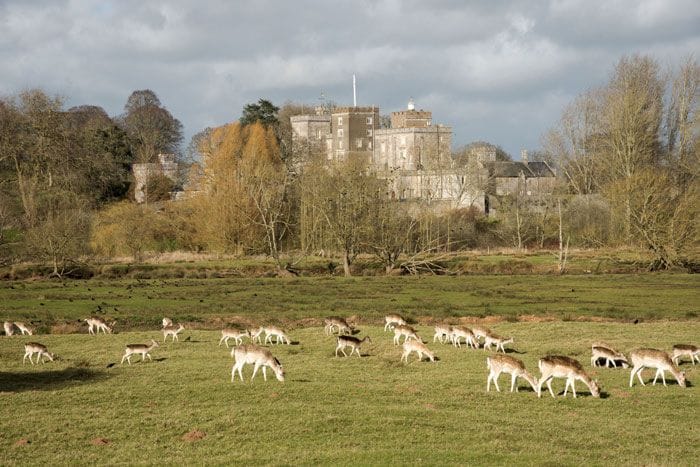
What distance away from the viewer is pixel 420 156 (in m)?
142

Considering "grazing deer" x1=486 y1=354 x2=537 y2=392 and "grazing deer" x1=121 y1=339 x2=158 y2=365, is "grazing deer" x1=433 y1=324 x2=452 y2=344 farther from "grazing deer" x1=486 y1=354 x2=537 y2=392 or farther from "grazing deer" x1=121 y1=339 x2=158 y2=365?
"grazing deer" x1=121 y1=339 x2=158 y2=365

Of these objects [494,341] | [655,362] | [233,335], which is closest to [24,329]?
[233,335]

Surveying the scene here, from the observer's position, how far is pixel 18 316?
46.7 meters

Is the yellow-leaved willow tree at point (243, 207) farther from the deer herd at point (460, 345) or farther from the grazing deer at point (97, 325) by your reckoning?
the deer herd at point (460, 345)

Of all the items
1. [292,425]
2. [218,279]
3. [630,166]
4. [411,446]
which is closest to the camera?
[411,446]

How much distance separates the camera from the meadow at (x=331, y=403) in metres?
19.5

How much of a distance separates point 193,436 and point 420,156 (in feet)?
406

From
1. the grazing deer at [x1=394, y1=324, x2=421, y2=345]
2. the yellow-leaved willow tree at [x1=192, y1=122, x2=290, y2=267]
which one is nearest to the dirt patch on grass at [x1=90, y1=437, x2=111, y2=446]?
the grazing deer at [x1=394, y1=324, x2=421, y2=345]

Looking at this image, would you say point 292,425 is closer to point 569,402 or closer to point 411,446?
point 411,446

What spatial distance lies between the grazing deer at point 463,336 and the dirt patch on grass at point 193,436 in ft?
52.2

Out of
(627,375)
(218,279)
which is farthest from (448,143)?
(627,375)

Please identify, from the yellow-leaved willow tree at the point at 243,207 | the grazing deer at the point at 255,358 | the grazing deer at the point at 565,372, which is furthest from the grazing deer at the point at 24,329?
the yellow-leaved willow tree at the point at 243,207

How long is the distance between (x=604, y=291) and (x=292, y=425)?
43.8 meters

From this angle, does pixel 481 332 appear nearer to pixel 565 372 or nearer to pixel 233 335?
pixel 565 372
